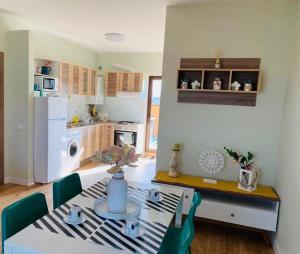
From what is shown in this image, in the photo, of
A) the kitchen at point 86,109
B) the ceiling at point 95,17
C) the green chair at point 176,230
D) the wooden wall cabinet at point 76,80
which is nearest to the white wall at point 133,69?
the kitchen at point 86,109

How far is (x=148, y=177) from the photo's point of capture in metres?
4.71

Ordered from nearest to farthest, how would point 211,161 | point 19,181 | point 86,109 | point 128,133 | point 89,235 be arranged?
point 89,235 < point 211,161 < point 19,181 < point 128,133 < point 86,109

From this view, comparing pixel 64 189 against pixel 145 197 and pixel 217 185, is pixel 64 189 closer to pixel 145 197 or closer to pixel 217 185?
pixel 145 197

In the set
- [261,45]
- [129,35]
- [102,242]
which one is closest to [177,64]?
[261,45]

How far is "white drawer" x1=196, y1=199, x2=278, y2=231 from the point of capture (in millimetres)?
2518

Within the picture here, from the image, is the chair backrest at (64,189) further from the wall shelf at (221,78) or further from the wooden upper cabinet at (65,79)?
the wooden upper cabinet at (65,79)

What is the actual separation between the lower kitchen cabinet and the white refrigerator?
2.95 feet

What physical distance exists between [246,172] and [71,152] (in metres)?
3.24

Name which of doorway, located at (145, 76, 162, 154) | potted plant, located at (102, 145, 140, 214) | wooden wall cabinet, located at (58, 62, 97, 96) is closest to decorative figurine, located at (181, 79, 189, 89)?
potted plant, located at (102, 145, 140, 214)

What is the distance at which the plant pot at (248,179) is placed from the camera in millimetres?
2645

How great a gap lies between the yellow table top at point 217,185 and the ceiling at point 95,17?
2078 millimetres

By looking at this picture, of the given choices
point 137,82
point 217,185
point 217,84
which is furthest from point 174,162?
point 137,82

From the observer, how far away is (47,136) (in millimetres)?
3873

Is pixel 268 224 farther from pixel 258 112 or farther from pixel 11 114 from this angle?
pixel 11 114
